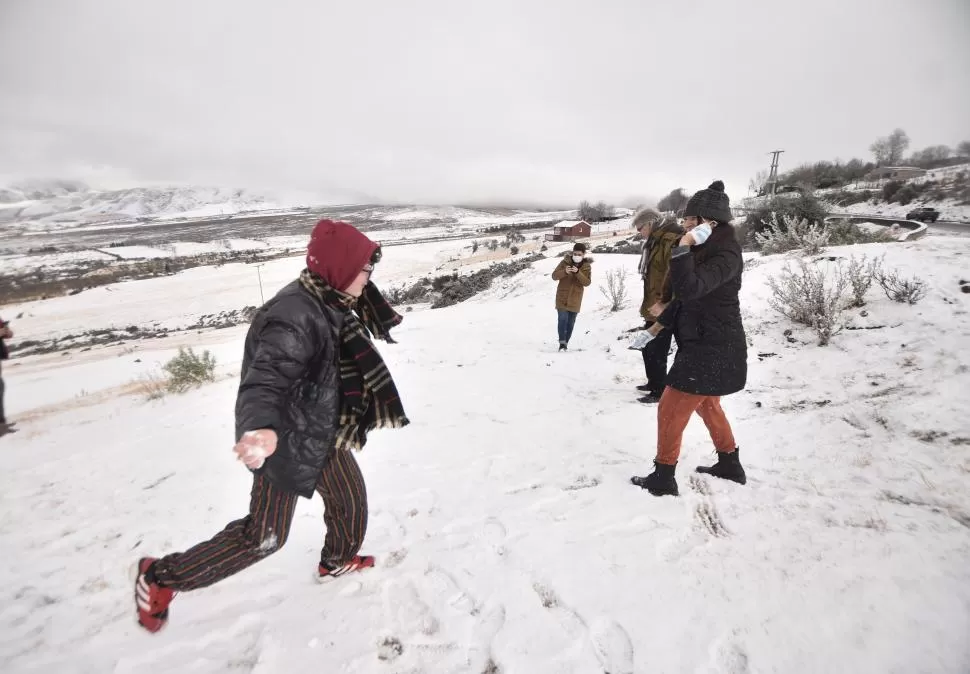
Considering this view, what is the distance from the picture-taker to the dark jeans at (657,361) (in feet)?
14.9

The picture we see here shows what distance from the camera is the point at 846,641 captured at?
1.74 metres

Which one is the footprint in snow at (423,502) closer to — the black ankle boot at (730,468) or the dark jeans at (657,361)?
the black ankle boot at (730,468)

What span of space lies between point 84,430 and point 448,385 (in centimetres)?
482

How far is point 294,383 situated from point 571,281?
526 cm

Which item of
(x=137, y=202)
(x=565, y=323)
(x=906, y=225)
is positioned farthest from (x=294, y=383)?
(x=137, y=202)

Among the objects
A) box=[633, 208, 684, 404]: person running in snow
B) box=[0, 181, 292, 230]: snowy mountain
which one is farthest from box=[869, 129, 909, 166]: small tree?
box=[0, 181, 292, 230]: snowy mountain

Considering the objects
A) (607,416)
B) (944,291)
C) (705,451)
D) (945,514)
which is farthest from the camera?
(944,291)

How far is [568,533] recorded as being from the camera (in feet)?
8.45

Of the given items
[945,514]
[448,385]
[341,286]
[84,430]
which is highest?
[341,286]

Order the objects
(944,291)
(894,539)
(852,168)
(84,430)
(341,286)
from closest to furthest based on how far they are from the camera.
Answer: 1. (341,286)
2. (894,539)
3. (944,291)
4. (84,430)
5. (852,168)

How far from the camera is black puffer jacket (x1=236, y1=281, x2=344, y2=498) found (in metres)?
1.64

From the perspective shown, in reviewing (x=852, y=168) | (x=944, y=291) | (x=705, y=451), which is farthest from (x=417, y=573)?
(x=852, y=168)

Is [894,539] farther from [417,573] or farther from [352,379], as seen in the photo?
[352,379]

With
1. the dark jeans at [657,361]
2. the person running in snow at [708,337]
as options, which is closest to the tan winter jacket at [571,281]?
the dark jeans at [657,361]
